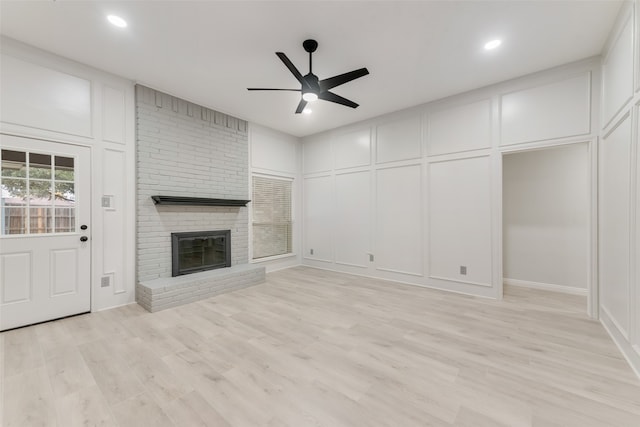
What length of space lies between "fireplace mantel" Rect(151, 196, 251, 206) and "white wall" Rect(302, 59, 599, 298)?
2005mm

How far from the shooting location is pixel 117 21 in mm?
2535

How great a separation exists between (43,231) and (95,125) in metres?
1.42

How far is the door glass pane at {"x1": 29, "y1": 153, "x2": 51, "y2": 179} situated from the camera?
2.97 meters

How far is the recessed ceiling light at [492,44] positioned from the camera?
9.24 feet

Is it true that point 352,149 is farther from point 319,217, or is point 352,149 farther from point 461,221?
point 461,221

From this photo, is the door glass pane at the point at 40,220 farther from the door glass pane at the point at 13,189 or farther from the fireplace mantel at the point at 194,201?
the fireplace mantel at the point at 194,201

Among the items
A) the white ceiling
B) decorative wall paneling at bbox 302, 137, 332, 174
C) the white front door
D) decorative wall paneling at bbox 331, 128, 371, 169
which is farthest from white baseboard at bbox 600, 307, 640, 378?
the white front door

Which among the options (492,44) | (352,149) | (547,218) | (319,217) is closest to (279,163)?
(319,217)

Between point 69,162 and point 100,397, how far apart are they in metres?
2.83

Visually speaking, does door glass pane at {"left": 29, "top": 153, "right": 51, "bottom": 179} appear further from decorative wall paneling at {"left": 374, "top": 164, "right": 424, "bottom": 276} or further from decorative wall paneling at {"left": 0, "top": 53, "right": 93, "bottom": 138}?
decorative wall paneling at {"left": 374, "top": 164, "right": 424, "bottom": 276}

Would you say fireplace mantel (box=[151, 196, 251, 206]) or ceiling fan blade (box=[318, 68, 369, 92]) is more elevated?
ceiling fan blade (box=[318, 68, 369, 92])

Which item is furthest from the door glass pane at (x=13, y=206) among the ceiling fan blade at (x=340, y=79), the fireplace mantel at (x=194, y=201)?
the ceiling fan blade at (x=340, y=79)

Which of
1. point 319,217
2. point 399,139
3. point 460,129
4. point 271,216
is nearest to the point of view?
point 460,129

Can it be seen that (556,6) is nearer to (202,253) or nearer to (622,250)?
(622,250)
